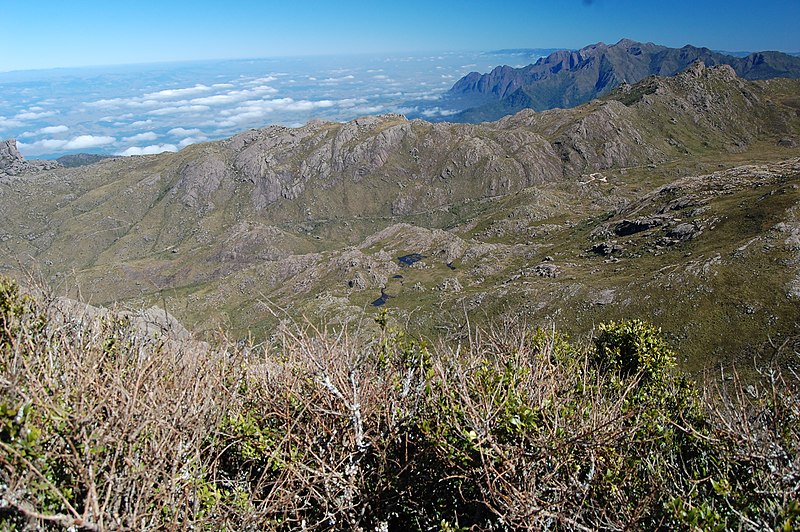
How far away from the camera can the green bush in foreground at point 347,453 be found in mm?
9750

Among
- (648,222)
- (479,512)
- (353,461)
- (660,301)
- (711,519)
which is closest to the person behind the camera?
(711,519)

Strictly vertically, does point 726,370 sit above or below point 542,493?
below

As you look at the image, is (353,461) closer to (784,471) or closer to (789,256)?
(784,471)

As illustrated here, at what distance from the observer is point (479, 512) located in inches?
475

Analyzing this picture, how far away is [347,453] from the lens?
1333 centimetres

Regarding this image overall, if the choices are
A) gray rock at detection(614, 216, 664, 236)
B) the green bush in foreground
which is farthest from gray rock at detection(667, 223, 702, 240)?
the green bush in foreground

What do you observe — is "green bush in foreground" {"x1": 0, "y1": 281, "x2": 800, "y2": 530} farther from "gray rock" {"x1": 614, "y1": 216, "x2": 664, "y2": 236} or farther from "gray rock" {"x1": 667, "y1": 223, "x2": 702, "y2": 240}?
"gray rock" {"x1": 614, "y1": 216, "x2": 664, "y2": 236}

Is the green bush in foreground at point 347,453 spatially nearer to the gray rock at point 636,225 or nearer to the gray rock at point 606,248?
the gray rock at point 606,248

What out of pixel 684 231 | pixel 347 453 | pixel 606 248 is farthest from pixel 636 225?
pixel 347 453

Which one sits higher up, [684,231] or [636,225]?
[684,231]

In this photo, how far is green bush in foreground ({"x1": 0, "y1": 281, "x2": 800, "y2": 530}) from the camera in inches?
384

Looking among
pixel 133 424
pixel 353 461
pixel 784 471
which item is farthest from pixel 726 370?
pixel 133 424

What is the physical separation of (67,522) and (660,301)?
120 metres

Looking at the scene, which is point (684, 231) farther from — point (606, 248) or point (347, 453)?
point (347, 453)
